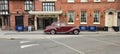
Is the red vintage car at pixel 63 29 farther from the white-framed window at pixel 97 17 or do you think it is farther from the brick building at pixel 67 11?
the white-framed window at pixel 97 17

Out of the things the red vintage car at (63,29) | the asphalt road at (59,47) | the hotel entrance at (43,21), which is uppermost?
the hotel entrance at (43,21)

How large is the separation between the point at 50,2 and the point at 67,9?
9.53 ft

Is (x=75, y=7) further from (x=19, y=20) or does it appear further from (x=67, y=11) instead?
(x=19, y=20)

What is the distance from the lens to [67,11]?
4247 centimetres

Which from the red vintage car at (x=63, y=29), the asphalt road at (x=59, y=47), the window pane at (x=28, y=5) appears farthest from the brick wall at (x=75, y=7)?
the asphalt road at (x=59, y=47)

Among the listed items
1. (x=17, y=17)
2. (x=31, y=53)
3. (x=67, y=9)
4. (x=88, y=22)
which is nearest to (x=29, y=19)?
(x=17, y=17)

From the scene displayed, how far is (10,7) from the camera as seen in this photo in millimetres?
42219

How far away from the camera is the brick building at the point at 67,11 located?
42219mm

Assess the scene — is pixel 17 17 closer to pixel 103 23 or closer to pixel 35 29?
pixel 35 29

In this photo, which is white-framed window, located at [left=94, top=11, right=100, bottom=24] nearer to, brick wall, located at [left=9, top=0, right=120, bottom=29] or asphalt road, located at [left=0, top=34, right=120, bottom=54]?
brick wall, located at [left=9, top=0, right=120, bottom=29]

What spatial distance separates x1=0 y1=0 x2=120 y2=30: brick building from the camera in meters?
42.2

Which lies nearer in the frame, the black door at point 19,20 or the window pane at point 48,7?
the window pane at point 48,7

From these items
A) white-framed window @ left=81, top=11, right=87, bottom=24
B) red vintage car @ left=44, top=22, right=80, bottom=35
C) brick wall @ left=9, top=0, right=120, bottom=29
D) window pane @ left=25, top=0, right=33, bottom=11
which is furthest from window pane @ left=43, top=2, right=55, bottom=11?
red vintage car @ left=44, top=22, right=80, bottom=35

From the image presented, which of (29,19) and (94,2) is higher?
(94,2)
